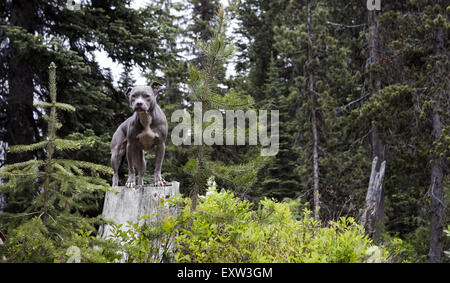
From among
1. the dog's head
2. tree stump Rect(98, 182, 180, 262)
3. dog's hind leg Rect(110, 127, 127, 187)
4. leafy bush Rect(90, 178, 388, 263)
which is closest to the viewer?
leafy bush Rect(90, 178, 388, 263)

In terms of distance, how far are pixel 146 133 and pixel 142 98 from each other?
0.51 metres

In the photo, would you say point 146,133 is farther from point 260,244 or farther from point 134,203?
point 260,244

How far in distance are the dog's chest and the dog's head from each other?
13 cm

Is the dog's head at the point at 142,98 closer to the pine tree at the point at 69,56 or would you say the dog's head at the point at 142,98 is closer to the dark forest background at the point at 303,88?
the dark forest background at the point at 303,88

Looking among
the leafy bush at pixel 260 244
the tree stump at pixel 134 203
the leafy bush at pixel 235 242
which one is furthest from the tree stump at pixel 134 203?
the leafy bush at pixel 260 244

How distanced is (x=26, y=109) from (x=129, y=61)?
2.69m

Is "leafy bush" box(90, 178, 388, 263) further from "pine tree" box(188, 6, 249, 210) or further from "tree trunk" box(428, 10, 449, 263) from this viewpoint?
"tree trunk" box(428, 10, 449, 263)

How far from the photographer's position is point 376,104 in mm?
12297

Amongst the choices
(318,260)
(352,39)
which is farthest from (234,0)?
(352,39)

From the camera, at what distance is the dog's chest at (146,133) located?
4985 millimetres

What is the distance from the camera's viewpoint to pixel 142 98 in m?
4.79

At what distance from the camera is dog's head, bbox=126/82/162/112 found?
4.67 metres

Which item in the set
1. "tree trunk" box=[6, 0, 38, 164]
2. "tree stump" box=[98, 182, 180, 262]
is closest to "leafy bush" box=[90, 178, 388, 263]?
"tree stump" box=[98, 182, 180, 262]
